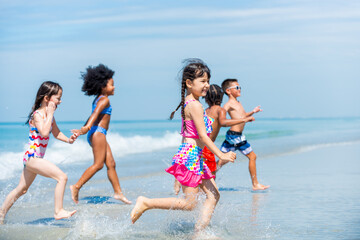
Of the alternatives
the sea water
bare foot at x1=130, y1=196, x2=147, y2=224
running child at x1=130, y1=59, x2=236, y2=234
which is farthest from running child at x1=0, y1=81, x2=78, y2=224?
running child at x1=130, y1=59, x2=236, y2=234

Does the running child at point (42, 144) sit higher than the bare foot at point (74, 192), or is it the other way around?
the running child at point (42, 144)

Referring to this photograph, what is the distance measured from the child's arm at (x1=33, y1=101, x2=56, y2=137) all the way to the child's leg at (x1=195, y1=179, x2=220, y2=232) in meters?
1.70

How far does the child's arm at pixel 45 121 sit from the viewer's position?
5.84 meters

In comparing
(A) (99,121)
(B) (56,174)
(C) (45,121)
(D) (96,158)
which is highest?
(C) (45,121)

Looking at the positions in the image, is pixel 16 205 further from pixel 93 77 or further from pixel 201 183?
pixel 201 183

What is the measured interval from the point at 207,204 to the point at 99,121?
8.92ft

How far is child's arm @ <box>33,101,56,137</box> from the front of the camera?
230 inches

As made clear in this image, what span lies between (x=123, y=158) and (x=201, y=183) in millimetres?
9760

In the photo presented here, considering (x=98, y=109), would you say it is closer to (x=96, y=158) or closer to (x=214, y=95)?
(x=96, y=158)

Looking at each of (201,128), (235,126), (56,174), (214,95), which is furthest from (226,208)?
(235,126)

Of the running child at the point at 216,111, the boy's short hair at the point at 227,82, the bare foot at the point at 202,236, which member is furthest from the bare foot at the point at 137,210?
the boy's short hair at the point at 227,82

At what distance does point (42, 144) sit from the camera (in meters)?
5.98

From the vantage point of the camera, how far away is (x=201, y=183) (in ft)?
17.5

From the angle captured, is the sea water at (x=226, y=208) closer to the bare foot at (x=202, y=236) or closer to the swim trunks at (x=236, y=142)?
the bare foot at (x=202, y=236)
